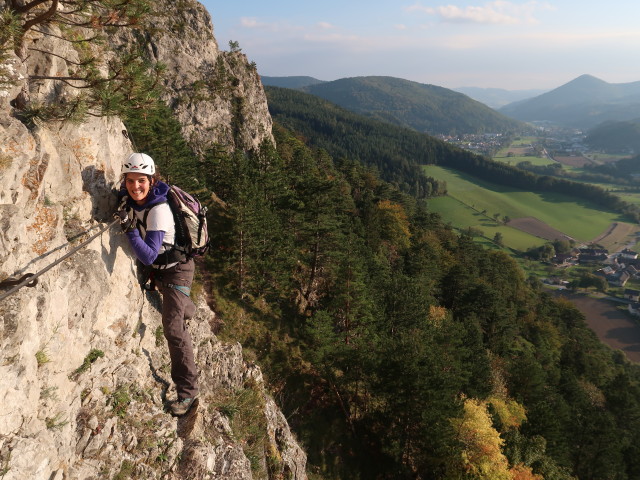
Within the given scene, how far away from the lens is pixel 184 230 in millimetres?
6859

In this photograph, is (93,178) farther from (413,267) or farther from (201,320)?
(413,267)

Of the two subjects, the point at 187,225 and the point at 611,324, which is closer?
the point at 187,225

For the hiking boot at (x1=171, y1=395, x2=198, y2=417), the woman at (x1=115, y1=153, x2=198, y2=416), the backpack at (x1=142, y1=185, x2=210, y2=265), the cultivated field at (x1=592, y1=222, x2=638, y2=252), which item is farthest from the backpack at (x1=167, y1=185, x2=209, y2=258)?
the cultivated field at (x1=592, y1=222, x2=638, y2=252)

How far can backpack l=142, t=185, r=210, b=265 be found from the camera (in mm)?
6812

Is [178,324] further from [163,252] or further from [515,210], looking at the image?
[515,210]

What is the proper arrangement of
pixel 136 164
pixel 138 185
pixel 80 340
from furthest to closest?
1. pixel 138 185
2. pixel 136 164
3. pixel 80 340

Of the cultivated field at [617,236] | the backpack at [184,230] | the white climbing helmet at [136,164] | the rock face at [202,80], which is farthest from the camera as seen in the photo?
the cultivated field at [617,236]

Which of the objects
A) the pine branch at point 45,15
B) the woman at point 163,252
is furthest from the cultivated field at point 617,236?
the pine branch at point 45,15

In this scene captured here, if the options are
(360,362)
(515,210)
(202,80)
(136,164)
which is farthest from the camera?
(515,210)

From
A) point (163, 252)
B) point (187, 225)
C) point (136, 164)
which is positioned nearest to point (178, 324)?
point (163, 252)

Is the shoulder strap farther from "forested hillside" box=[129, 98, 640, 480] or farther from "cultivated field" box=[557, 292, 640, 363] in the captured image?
"cultivated field" box=[557, 292, 640, 363]

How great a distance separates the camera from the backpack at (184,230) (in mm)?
6812

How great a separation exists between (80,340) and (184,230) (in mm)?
2681

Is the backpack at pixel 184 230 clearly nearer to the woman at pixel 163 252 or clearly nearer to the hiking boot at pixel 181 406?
the woman at pixel 163 252
